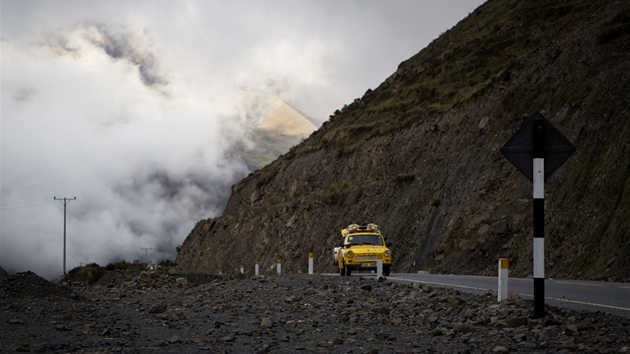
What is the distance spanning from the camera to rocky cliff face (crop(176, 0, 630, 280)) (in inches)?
1054

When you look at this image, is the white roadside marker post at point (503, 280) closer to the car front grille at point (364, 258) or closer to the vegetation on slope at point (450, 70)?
the car front grille at point (364, 258)

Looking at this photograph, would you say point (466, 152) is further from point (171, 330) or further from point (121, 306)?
point (171, 330)

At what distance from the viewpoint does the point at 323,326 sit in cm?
1170

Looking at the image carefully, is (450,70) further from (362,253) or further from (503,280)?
(503,280)

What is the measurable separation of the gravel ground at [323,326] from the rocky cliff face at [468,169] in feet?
33.5

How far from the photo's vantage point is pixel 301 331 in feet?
36.1

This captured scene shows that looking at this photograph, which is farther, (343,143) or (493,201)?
(343,143)

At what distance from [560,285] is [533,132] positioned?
732 cm

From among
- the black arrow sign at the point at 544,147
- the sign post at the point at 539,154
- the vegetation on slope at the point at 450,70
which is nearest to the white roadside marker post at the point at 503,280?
the sign post at the point at 539,154

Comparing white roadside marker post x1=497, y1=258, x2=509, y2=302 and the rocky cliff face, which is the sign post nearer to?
white roadside marker post x1=497, y1=258, x2=509, y2=302

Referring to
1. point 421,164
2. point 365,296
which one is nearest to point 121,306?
point 365,296

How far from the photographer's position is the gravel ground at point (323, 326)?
9.03 metres

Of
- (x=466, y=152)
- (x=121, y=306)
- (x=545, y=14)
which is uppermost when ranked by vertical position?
(x=545, y=14)

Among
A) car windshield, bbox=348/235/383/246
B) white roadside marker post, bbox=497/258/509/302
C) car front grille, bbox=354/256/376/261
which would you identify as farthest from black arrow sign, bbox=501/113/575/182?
car windshield, bbox=348/235/383/246
